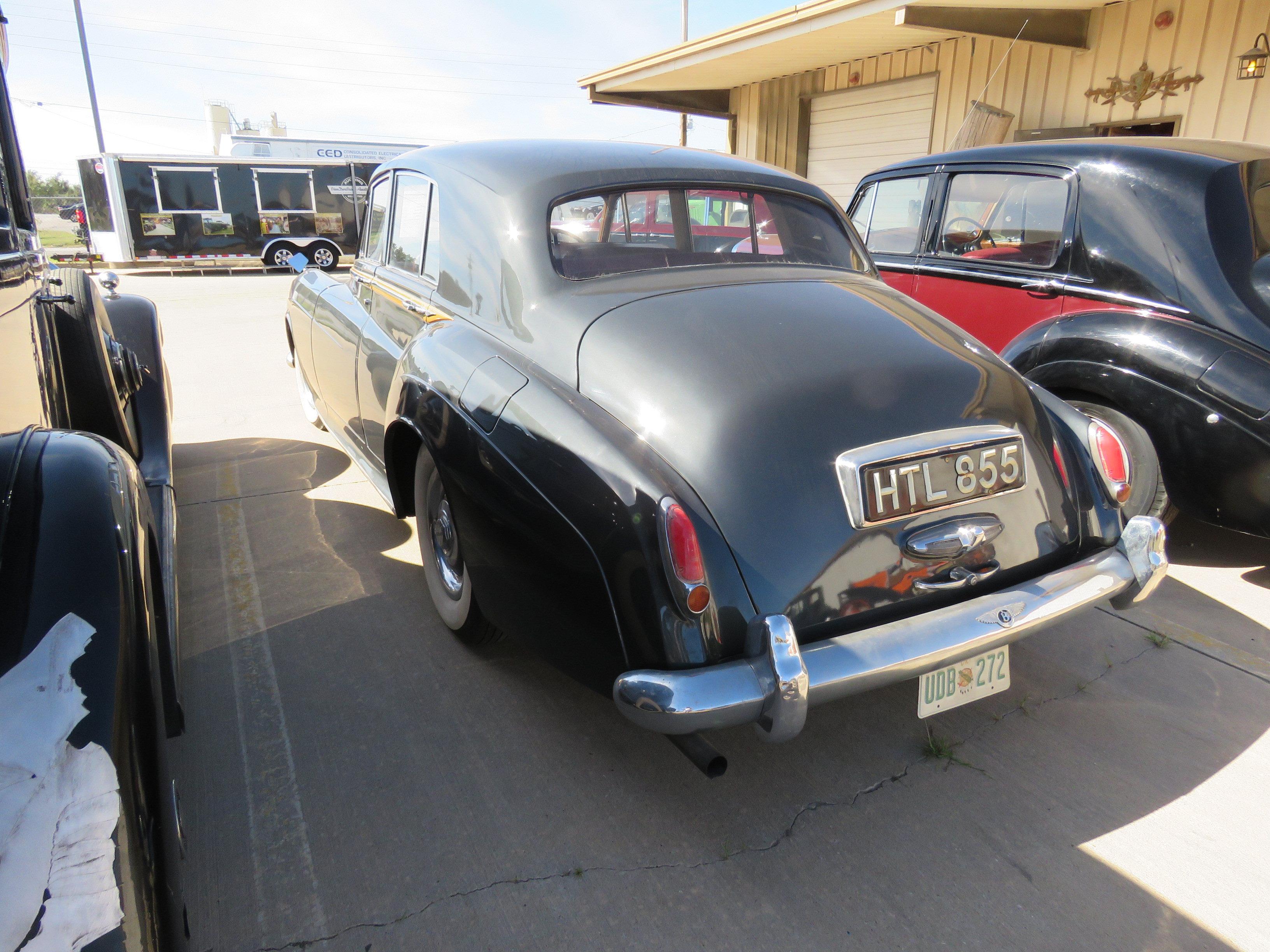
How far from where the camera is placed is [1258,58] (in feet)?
21.2

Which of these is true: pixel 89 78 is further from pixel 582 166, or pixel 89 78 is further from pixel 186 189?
pixel 582 166

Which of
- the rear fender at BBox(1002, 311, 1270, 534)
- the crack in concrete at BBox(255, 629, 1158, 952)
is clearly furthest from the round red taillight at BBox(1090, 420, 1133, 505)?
the rear fender at BBox(1002, 311, 1270, 534)

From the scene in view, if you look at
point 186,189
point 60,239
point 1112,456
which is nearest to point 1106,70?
point 1112,456

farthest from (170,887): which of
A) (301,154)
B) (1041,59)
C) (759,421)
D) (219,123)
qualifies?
(219,123)

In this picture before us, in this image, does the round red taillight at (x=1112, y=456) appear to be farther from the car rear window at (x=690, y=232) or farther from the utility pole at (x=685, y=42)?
the utility pole at (x=685, y=42)

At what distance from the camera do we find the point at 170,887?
125 cm

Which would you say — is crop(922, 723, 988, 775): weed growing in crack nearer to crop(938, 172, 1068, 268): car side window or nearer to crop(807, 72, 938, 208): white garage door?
crop(938, 172, 1068, 268): car side window

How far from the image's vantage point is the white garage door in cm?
956

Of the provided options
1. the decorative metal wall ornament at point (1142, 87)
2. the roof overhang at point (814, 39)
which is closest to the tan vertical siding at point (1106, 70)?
the decorative metal wall ornament at point (1142, 87)

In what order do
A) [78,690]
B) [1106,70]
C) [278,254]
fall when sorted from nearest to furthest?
[78,690]
[1106,70]
[278,254]

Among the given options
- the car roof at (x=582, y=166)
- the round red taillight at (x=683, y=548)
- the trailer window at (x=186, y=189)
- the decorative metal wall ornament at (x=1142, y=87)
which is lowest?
the round red taillight at (x=683, y=548)

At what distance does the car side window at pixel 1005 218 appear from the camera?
416cm

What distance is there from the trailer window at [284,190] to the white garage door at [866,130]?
12596 mm

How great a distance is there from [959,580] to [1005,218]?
307 cm
